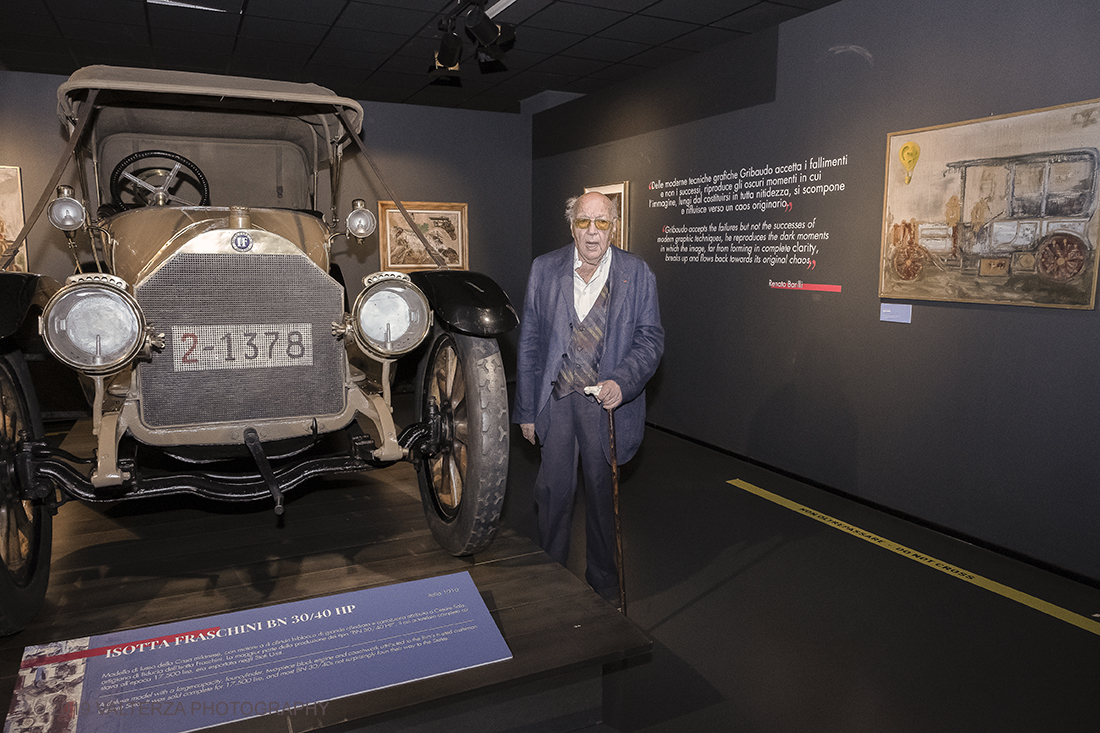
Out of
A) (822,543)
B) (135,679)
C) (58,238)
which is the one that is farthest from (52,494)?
(58,238)

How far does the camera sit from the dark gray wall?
127 inches

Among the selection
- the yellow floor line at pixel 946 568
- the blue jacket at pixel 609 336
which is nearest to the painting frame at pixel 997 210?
the yellow floor line at pixel 946 568

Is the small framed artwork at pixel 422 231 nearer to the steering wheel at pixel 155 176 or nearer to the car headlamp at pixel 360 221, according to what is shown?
the steering wheel at pixel 155 176

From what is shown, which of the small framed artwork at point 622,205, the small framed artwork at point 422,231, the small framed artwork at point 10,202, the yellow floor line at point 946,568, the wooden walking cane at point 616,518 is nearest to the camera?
the wooden walking cane at point 616,518

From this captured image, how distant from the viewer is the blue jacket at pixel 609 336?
8.79 feet

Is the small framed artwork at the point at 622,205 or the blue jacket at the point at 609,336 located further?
the small framed artwork at the point at 622,205

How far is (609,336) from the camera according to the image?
8.82 feet

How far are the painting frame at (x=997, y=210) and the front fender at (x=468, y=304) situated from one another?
253 centimetres

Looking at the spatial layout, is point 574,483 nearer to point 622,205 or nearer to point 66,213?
point 66,213

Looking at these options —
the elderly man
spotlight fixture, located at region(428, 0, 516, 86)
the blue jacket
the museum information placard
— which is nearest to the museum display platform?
the museum information placard

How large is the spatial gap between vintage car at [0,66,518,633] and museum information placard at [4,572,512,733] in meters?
0.34

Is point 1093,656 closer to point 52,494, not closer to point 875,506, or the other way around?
point 875,506

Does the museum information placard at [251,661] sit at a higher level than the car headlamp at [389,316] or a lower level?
lower

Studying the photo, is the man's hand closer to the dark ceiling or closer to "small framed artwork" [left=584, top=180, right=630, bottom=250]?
the dark ceiling
